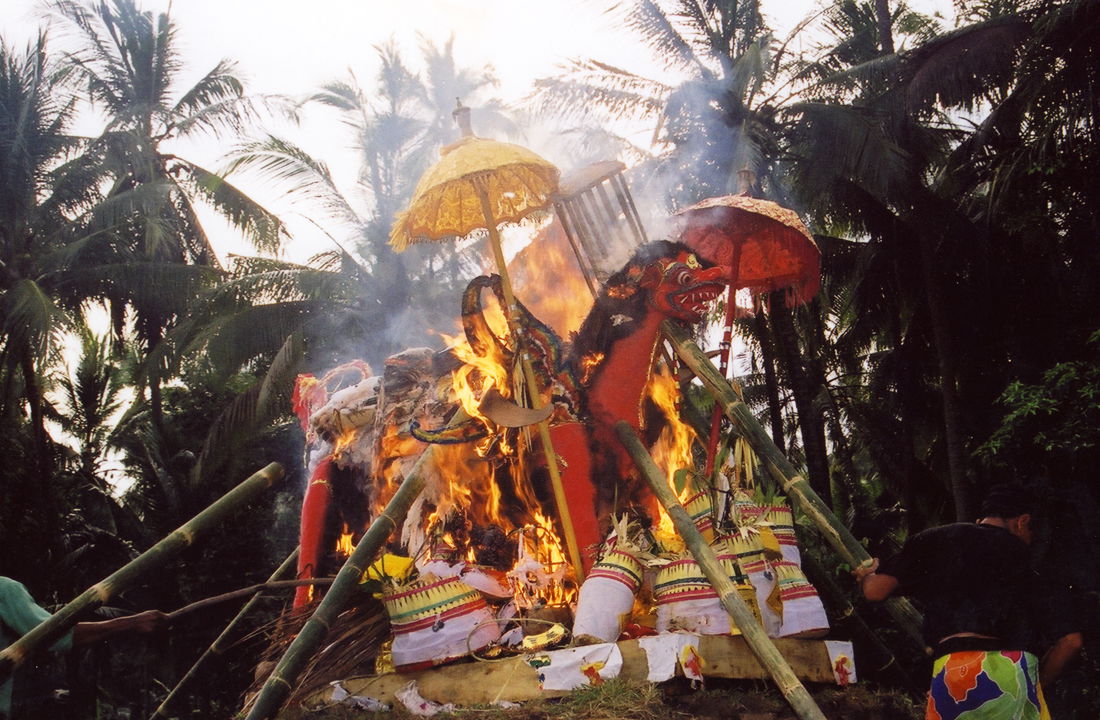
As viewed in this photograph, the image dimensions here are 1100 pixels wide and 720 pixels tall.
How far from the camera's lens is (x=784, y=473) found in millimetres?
6742

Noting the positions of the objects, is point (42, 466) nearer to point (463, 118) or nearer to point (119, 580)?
point (463, 118)

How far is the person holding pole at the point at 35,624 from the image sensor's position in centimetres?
484

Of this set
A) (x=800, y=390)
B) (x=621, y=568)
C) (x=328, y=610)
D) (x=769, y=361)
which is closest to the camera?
(x=328, y=610)

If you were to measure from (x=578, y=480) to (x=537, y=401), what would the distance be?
735 millimetres

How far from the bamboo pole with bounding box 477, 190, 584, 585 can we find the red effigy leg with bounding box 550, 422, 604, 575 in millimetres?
70

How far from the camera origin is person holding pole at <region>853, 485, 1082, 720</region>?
461 cm

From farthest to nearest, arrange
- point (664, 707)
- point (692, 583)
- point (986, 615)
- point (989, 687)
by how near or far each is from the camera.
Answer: point (692, 583) → point (664, 707) → point (986, 615) → point (989, 687)

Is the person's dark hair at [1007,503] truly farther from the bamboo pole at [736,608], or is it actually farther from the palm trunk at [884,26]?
the palm trunk at [884,26]

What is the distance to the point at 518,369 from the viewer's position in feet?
24.1

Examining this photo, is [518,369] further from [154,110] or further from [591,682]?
[154,110]

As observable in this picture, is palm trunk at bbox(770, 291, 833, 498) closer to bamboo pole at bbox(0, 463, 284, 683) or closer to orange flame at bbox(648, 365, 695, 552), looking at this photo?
orange flame at bbox(648, 365, 695, 552)

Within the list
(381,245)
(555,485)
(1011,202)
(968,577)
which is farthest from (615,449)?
(381,245)

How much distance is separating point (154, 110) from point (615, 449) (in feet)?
50.1

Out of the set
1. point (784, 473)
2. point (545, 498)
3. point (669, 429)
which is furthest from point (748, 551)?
point (669, 429)
